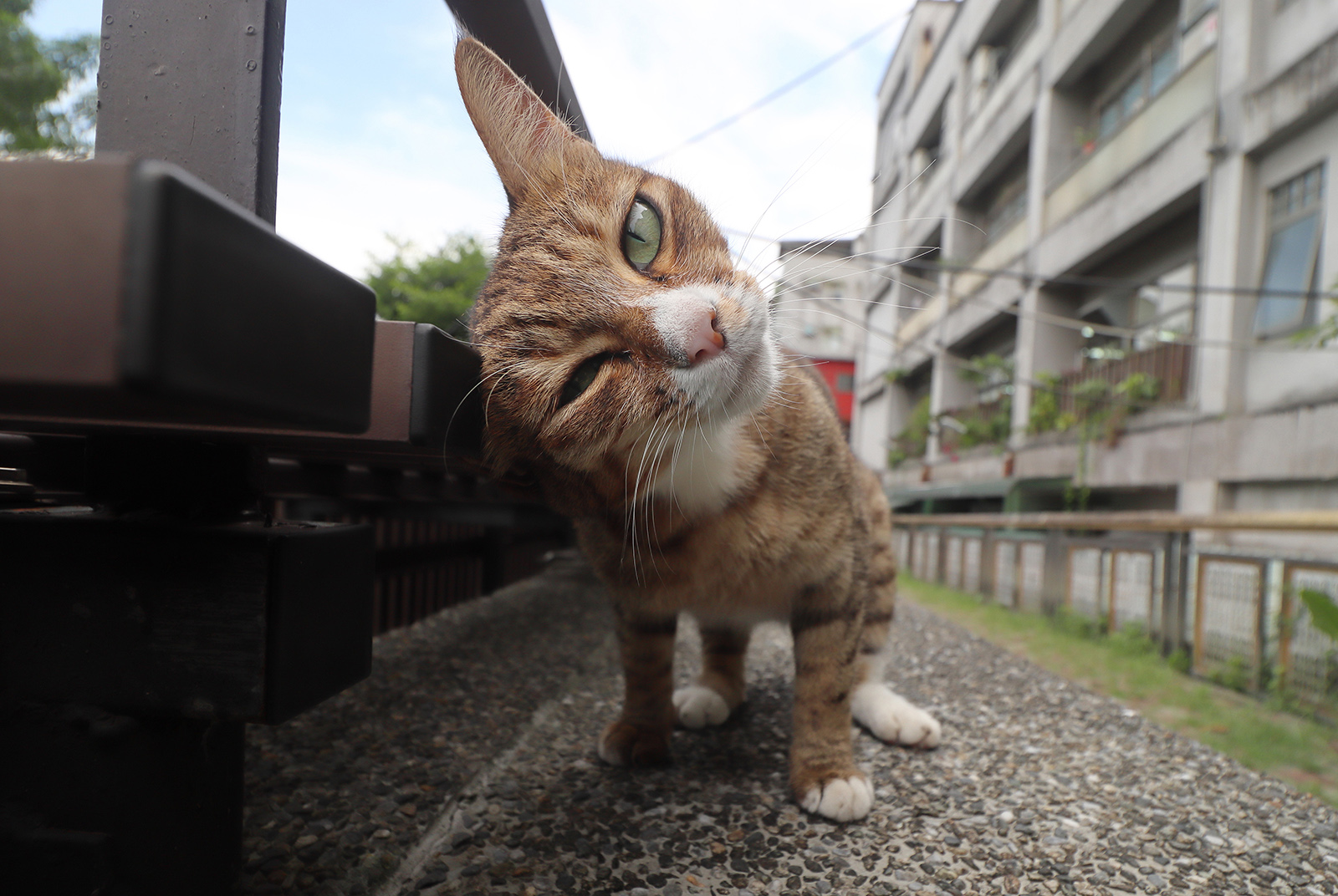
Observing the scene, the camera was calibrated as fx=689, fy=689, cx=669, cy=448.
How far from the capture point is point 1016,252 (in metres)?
12.8

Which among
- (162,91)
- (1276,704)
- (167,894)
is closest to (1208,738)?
(1276,704)

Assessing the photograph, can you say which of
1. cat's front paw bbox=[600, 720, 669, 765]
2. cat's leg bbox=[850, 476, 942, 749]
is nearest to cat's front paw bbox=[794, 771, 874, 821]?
cat's front paw bbox=[600, 720, 669, 765]

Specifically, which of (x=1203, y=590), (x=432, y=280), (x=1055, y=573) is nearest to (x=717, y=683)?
(x=1203, y=590)

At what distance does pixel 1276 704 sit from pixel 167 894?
4.44 m

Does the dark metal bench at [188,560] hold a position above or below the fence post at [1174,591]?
above

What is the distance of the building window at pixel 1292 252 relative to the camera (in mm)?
6434

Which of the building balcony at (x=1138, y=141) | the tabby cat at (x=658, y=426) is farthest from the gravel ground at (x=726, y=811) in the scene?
the building balcony at (x=1138, y=141)

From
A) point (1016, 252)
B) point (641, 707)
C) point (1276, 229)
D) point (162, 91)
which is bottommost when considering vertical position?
point (641, 707)

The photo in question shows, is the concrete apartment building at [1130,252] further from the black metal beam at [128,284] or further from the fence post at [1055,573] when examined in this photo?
the black metal beam at [128,284]

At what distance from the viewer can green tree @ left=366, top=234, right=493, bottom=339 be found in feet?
62.3

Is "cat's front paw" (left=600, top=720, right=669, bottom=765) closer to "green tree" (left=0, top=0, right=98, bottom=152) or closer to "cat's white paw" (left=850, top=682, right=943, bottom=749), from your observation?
"cat's white paw" (left=850, top=682, right=943, bottom=749)

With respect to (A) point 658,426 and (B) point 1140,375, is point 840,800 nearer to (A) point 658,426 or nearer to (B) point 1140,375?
(A) point 658,426

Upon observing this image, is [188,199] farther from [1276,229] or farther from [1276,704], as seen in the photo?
[1276,229]

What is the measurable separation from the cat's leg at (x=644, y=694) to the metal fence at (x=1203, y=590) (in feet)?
8.79
